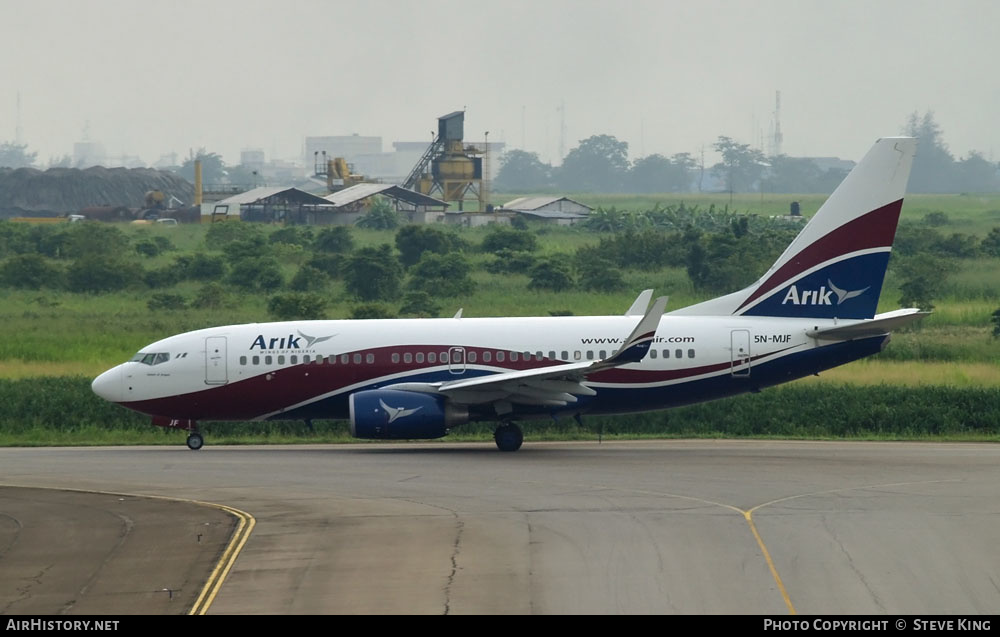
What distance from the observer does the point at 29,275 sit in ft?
265

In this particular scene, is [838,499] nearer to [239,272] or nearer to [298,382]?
[298,382]

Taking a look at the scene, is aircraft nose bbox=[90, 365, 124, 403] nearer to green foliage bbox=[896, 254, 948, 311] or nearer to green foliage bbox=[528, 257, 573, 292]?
green foliage bbox=[896, 254, 948, 311]

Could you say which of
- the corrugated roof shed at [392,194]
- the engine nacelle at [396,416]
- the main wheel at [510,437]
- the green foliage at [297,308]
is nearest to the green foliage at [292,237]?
the corrugated roof shed at [392,194]

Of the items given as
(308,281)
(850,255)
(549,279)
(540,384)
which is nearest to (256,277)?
(308,281)

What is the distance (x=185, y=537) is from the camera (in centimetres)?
2409

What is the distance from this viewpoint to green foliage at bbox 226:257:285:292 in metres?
77.8

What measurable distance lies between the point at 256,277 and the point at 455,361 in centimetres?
4425

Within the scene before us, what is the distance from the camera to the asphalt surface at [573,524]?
63.2 feet

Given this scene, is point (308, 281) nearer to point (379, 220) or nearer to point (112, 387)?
point (112, 387)

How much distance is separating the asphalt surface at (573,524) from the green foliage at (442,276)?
35.1m

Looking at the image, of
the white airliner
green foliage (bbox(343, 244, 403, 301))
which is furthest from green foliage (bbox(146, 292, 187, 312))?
the white airliner

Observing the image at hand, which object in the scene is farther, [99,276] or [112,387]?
[99,276]

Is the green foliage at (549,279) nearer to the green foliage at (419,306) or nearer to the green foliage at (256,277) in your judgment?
the green foliage at (419,306)
